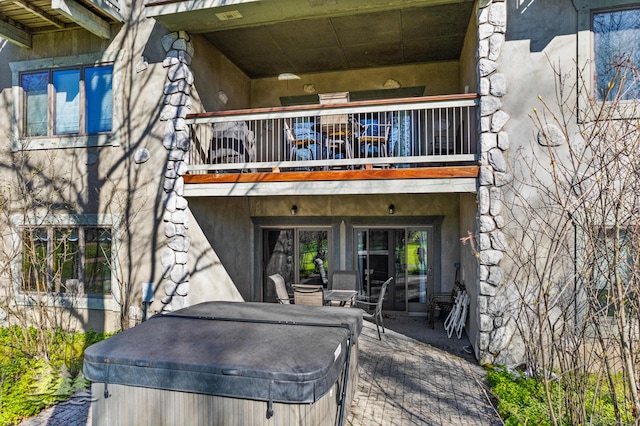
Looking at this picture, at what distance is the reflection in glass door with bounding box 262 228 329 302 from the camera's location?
30.8 feet

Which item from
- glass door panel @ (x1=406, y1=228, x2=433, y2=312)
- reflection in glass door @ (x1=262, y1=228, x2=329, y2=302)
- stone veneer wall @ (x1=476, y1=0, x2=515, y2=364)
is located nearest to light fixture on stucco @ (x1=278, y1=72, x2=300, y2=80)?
reflection in glass door @ (x1=262, y1=228, x2=329, y2=302)

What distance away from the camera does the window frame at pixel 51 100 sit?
23.1 feet

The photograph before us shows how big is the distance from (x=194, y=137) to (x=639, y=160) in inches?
252

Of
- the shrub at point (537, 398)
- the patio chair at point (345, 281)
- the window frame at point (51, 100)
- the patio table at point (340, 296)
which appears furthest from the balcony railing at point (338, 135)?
the shrub at point (537, 398)

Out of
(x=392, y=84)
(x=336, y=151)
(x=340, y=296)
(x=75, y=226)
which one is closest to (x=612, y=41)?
(x=392, y=84)

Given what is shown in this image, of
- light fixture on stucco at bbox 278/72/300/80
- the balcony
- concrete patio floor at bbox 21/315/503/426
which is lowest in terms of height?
concrete patio floor at bbox 21/315/503/426

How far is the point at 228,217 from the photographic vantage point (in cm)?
832

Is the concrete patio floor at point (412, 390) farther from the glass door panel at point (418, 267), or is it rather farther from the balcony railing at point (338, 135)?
the balcony railing at point (338, 135)

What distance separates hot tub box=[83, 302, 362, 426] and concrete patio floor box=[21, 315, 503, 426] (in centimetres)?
107

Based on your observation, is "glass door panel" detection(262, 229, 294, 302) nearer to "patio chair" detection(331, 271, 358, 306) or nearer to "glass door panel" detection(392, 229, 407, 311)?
"patio chair" detection(331, 271, 358, 306)

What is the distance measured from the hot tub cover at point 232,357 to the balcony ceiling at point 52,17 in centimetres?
561

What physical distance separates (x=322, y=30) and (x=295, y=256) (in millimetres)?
5201

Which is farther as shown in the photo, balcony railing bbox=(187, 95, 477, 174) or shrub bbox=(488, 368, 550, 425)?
balcony railing bbox=(187, 95, 477, 174)

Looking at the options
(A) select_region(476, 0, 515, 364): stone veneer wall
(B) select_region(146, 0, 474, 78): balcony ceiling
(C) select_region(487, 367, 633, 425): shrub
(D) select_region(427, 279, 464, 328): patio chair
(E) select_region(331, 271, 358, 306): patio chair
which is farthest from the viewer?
(E) select_region(331, 271, 358, 306): patio chair
